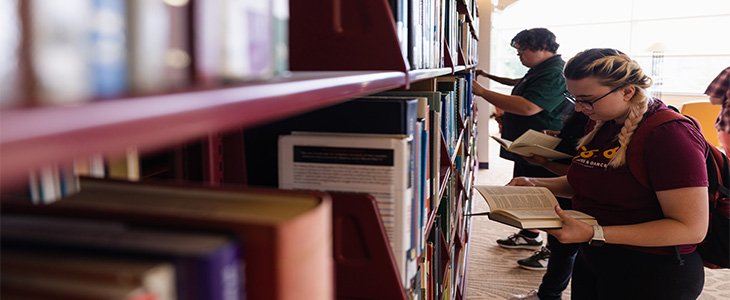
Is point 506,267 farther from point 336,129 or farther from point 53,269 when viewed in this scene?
point 53,269

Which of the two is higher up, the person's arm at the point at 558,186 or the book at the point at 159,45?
the book at the point at 159,45

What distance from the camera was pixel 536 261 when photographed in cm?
366

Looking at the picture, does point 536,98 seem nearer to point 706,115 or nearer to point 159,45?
point 159,45

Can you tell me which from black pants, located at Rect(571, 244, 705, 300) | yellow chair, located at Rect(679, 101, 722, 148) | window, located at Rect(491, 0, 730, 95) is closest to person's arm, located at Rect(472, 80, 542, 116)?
black pants, located at Rect(571, 244, 705, 300)

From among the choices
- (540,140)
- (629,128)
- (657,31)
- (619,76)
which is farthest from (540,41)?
(657,31)

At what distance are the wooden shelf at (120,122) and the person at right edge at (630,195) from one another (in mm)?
1568

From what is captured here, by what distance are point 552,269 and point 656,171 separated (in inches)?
51.4

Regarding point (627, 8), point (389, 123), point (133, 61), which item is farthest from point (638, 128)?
point (627, 8)

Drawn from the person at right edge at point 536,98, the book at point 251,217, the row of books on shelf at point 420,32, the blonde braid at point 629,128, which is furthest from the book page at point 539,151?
the book at point 251,217

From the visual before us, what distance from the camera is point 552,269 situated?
2.89 m

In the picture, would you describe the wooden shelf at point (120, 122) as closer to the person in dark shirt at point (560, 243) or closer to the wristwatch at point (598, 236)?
the wristwatch at point (598, 236)

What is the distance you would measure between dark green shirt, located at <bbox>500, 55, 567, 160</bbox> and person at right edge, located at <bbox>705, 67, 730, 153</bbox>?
2.77 metres

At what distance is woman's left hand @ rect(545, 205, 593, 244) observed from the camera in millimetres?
1838

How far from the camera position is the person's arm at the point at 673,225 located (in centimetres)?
167
